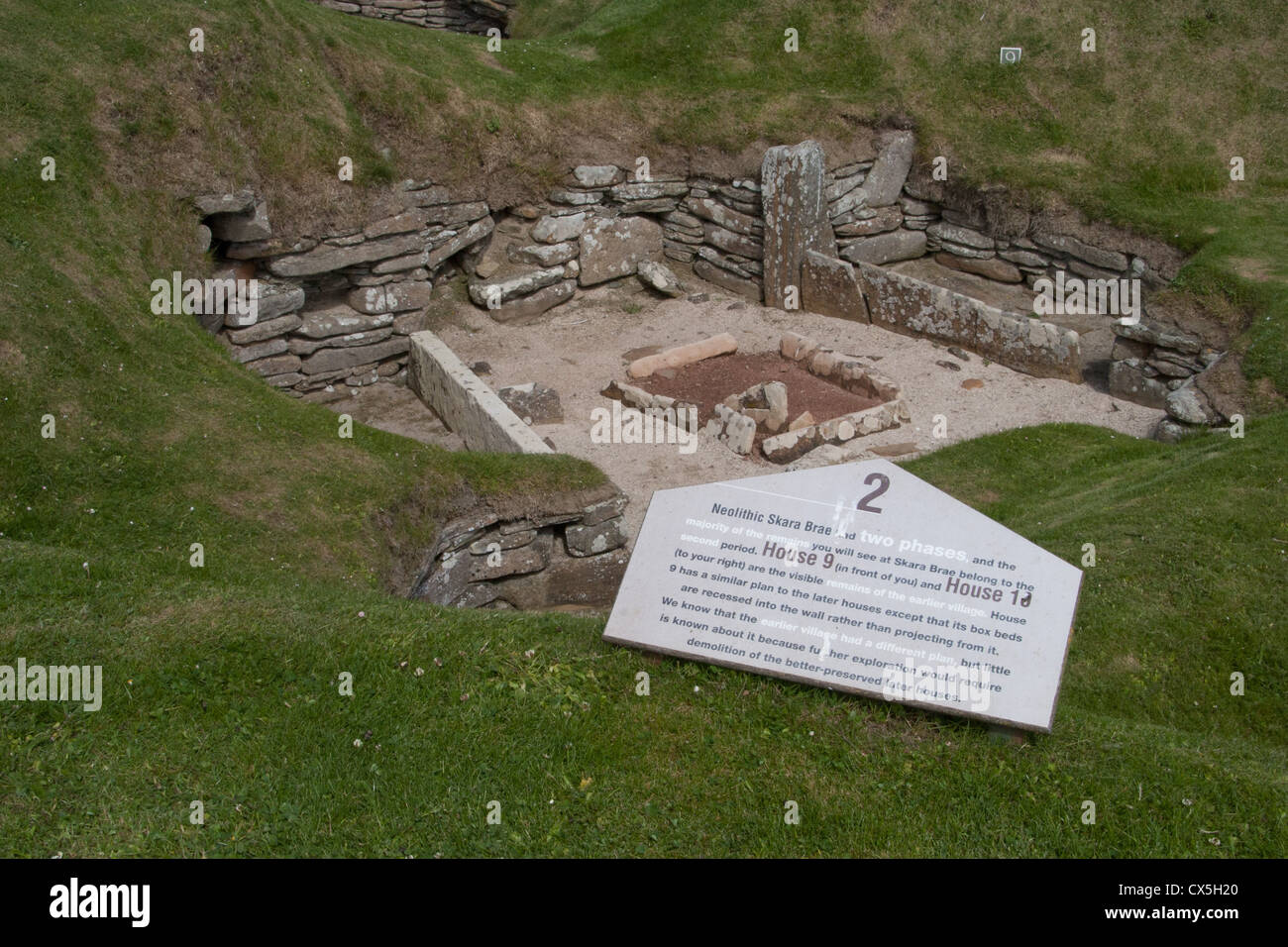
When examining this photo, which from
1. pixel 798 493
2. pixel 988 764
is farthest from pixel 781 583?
pixel 988 764

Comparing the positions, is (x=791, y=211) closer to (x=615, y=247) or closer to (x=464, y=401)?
(x=615, y=247)

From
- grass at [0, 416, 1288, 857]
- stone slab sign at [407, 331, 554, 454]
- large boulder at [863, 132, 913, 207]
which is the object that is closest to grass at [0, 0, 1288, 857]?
grass at [0, 416, 1288, 857]

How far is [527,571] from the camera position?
34.0ft

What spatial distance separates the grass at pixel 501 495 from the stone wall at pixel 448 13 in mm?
4418

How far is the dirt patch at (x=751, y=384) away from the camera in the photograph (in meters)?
14.1

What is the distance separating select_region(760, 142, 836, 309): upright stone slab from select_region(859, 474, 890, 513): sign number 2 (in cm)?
1105

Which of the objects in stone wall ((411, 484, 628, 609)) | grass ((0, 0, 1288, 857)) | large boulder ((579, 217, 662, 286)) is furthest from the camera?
large boulder ((579, 217, 662, 286))

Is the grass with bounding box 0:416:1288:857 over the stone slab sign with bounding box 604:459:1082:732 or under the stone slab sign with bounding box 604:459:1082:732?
under

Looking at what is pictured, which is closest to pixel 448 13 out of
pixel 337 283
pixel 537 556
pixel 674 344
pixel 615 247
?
pixel 615 247

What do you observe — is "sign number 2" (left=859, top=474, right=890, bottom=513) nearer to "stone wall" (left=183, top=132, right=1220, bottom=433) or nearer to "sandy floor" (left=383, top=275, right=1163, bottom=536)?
"sandy floor" (left=383, top=275, right=1163, bottom=536)

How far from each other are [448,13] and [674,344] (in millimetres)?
11121

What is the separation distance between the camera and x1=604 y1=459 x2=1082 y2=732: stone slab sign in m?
5.68

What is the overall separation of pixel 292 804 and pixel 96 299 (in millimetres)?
7020

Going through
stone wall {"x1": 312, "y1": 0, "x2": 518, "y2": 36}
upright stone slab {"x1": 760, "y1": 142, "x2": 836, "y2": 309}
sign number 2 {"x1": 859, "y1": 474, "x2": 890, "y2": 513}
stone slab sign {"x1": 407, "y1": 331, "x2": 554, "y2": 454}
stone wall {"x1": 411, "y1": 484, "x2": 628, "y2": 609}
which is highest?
stone wall {"x1": 312, "y1": 0, "x2": 518, "y2": 36}
